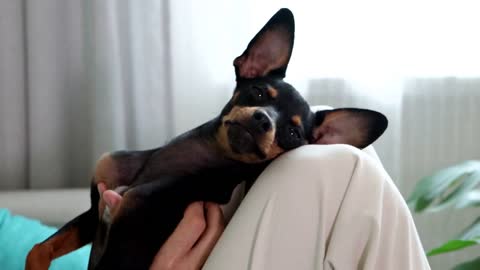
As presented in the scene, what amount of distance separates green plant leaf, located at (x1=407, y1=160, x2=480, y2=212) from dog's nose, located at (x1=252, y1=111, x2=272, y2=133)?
526 mm

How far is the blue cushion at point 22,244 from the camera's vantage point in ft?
4.90

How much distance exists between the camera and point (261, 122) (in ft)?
3.26

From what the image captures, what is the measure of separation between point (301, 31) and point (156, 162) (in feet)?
3.10

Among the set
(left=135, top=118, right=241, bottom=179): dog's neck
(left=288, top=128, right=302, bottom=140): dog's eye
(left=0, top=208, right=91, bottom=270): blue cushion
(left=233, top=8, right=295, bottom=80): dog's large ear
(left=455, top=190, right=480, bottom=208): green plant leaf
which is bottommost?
(left=0, top=208, right=91, bottom=270): blue cushion

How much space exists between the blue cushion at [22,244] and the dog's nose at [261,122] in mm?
716

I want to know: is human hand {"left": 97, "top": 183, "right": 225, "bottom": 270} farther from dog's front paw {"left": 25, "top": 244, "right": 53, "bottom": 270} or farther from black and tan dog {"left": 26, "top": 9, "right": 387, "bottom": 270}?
dog's front paw {"left": 25, "top": 244, "right": 53, "bottom": 270}

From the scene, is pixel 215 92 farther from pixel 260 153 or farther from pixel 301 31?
pixel 260 153

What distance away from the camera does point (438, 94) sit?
1.97 metres

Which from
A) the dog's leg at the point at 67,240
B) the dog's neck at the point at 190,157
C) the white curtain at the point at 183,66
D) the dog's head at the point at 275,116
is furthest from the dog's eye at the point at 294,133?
the white curtain at the point at 183,66

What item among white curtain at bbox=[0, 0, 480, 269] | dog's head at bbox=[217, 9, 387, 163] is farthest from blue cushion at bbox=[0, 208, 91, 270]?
dog's head at bbox=[217, 9, 387, 163]

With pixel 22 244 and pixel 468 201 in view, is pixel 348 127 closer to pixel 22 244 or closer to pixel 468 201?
pixel 468 201

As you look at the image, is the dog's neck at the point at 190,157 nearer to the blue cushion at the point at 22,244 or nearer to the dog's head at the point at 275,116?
the dog's head at the point at 275,116

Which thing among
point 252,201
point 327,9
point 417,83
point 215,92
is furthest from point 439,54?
point 252,201

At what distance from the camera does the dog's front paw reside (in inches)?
41.2
